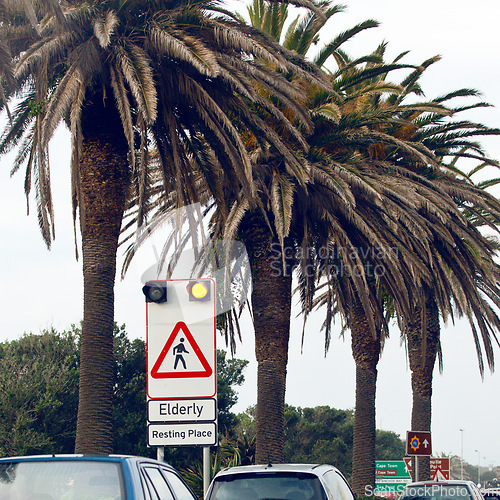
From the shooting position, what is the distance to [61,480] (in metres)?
6.20

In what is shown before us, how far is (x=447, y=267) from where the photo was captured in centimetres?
2394

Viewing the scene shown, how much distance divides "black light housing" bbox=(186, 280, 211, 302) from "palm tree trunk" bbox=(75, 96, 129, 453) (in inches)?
222

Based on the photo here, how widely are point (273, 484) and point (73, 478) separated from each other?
11.0ft

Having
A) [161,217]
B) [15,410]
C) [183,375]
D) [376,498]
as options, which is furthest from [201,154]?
[15,410]

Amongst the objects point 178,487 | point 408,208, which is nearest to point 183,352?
point 178,487

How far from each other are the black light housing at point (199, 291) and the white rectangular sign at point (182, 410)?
42.6 inches

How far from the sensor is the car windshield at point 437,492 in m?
15.5

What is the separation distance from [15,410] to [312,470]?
1400 inches

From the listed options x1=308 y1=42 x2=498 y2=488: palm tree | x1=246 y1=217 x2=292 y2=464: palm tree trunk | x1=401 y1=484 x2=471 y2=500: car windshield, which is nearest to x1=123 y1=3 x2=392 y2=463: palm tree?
x1=246 y1=217 x2=292 y2=464: palm tree trunk

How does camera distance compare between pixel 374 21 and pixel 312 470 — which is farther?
pixel 374 21

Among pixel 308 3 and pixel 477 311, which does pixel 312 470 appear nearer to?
pixel 308 3

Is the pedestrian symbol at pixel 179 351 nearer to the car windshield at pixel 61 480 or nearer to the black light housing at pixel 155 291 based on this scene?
the black light housing at pixel 155 291

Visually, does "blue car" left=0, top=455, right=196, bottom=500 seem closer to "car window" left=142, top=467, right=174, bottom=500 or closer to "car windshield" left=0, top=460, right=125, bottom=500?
"car windshield" left=0, top=460, right=125, bottom=500

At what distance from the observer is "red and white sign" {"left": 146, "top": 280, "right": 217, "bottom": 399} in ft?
30.8
